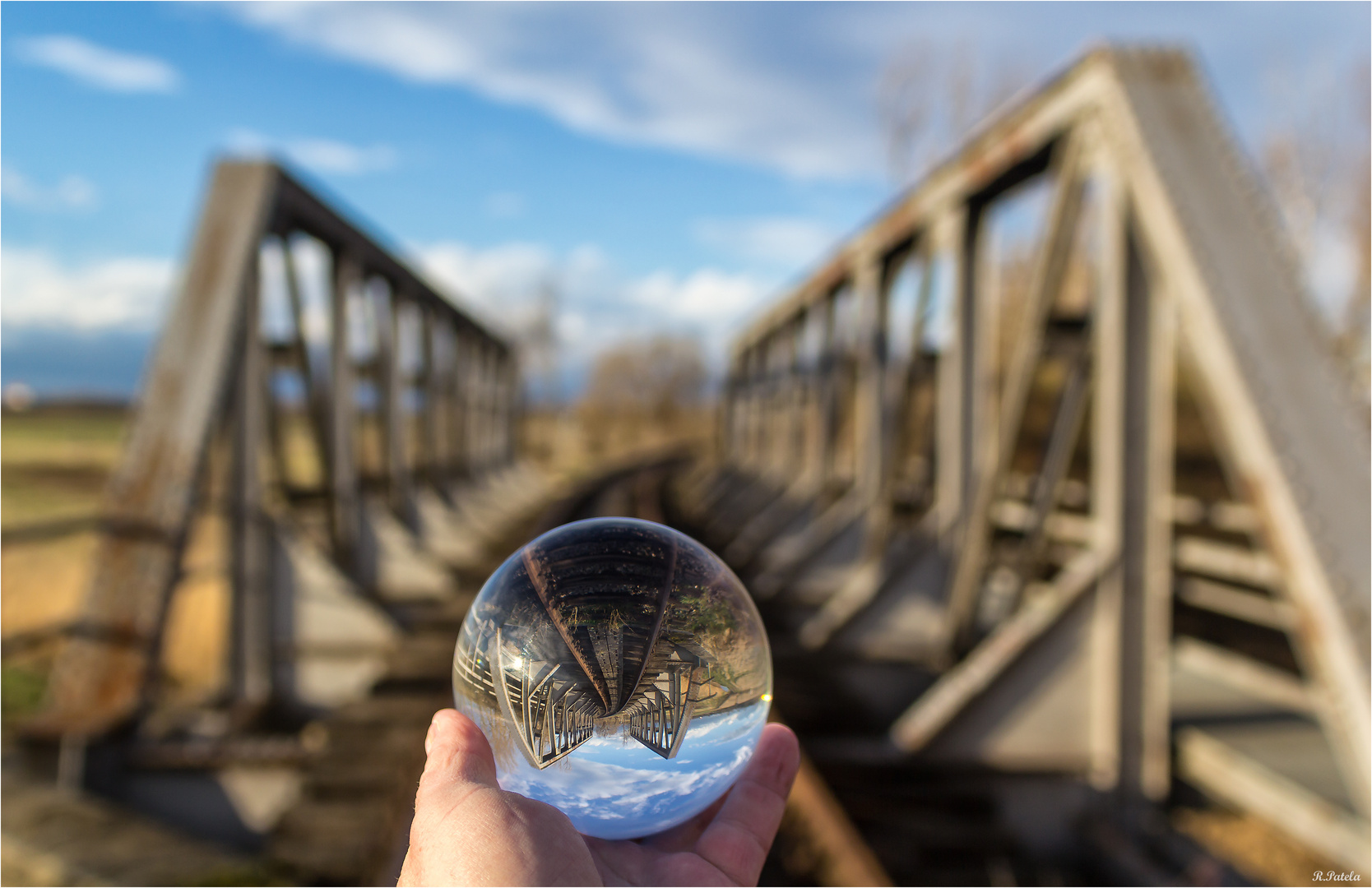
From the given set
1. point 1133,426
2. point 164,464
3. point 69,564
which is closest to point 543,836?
point 1133,426

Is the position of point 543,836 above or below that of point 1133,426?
below

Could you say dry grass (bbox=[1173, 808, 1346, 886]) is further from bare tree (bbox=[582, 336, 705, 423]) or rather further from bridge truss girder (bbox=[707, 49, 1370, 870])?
bare tree (bbox=[582, 336, 705, 423])

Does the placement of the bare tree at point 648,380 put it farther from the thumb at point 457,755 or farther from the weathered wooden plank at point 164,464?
the thumb at point 457,755

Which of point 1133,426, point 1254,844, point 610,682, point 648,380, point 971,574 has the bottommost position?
point 1254,844

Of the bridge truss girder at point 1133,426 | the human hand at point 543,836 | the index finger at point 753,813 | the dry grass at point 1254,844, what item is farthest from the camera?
the dry grass at point 1254,844

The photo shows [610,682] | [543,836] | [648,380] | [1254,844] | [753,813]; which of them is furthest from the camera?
[648,380]

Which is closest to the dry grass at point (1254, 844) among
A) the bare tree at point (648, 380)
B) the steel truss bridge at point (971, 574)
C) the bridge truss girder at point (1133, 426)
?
the steel truss bridge at point (971, 574)

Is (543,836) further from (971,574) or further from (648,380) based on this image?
(648,380)
